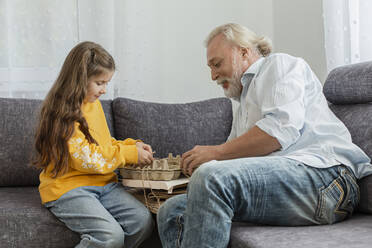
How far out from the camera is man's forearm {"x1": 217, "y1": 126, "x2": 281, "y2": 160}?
1.48 metres

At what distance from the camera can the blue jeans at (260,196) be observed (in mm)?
1229

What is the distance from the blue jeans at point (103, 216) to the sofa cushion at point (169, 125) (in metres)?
0.46

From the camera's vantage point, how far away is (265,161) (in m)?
1.33

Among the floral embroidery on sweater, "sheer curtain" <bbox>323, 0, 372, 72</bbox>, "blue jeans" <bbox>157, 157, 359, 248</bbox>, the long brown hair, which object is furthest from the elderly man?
"sheer curtain" <bbox>323, 0, 372, 72</bbox>

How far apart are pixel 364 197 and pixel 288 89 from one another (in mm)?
420

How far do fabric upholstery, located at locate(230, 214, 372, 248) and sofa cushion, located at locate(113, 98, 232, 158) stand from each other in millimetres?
885

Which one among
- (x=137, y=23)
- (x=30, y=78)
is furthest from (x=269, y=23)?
(x=30, y=78)

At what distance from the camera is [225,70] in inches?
70.6

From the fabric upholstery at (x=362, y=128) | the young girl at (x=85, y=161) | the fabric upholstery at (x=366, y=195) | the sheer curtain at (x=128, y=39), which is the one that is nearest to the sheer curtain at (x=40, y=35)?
the sheer curtain at (x=128, y=39)

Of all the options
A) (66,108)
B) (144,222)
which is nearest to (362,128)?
(144,222)

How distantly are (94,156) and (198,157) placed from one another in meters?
0.37

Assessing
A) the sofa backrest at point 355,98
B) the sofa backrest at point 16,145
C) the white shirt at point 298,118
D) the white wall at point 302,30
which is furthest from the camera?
the white wall at point 302,30

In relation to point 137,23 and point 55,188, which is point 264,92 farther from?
point 137,23

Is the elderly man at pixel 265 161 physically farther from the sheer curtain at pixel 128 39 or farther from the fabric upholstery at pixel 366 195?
the sheer curtain at pixel 128 39
